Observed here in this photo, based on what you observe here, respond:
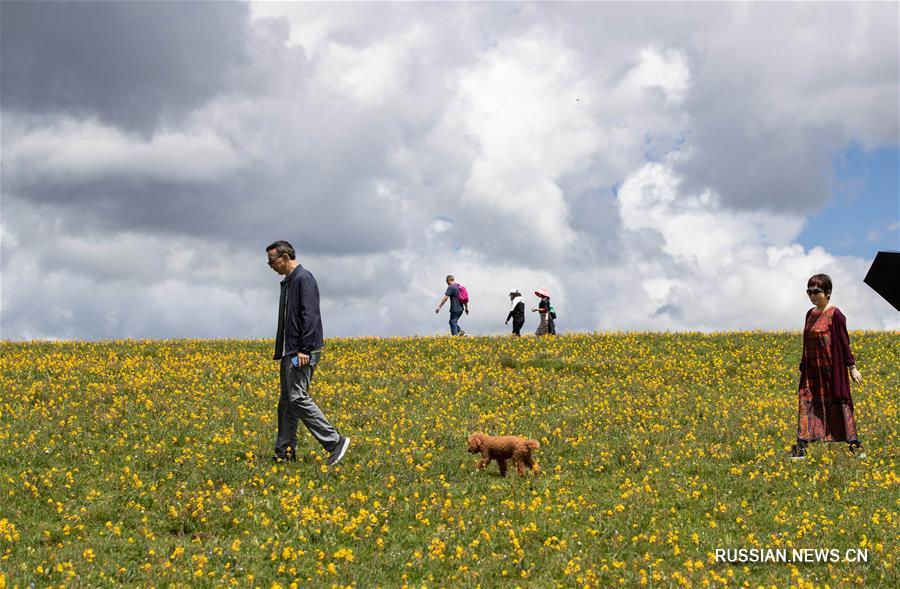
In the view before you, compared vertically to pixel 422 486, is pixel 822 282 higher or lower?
higher

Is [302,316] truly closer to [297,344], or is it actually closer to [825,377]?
[297,344]

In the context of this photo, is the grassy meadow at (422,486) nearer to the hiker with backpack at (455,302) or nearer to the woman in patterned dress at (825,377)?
the woman in patterned dress at (825,377)

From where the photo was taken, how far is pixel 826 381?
42.3 ft

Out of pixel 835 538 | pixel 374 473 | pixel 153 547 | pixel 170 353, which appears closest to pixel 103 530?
pixel 153 547

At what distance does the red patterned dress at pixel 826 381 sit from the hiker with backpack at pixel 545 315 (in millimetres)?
16577

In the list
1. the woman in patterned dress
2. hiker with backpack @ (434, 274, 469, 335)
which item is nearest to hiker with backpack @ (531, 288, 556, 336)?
hiker with backpack @ (434, 274, 469, 335)

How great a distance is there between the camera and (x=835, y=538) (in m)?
9.32

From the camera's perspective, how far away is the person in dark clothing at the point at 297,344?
11492mm

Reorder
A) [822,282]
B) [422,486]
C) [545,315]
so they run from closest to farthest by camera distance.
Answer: [422,486]
[822,282]
[545,315]

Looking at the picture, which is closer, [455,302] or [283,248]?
[283,248]

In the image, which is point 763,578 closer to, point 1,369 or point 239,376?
point 239,376

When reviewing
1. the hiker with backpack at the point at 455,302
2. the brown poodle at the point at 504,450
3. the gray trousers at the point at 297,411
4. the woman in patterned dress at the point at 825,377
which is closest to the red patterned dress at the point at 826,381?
the woman in patterned dress at the point at 825,377

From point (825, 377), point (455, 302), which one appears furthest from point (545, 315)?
point (825, 377)

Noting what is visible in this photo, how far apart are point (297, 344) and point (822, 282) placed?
851cm
